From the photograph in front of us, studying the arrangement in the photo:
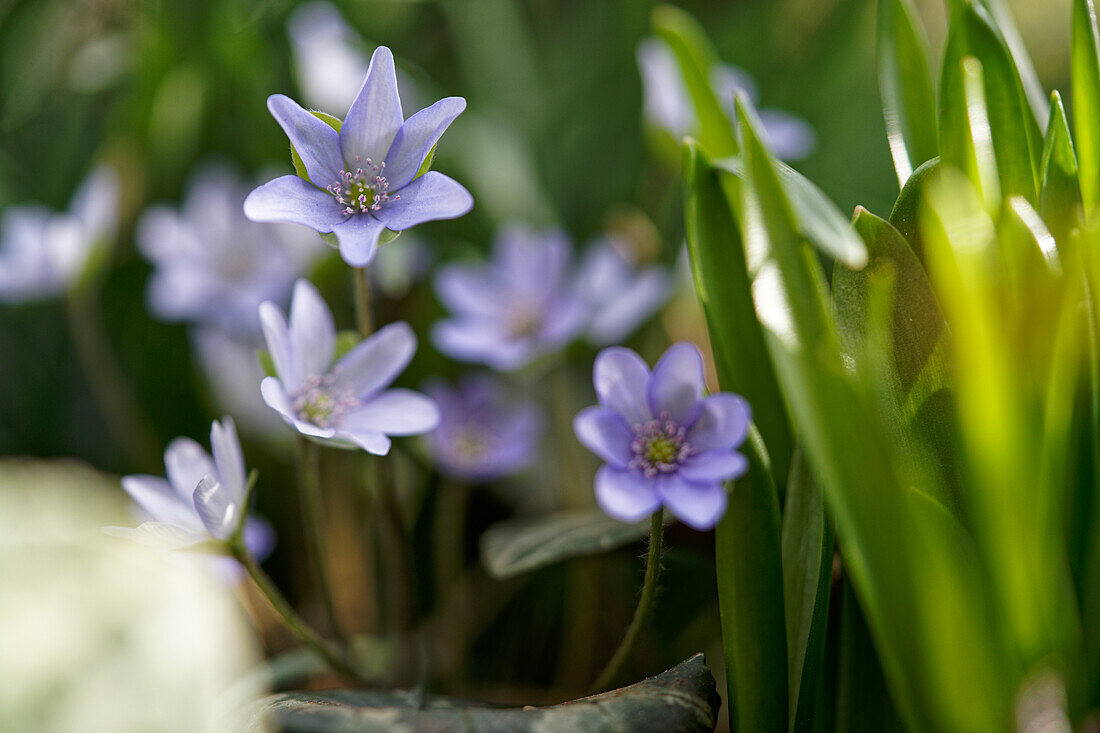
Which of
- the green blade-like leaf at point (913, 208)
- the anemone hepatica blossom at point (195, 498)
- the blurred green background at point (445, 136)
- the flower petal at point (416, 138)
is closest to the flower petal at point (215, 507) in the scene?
the anemone hepatica blossom at point (195, 498)

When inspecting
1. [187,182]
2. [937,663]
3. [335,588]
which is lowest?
[335,588]

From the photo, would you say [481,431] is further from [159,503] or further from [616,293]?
[159,503]

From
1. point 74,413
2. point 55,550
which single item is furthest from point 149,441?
point 55,550

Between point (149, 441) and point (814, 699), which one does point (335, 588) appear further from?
point (814, 699)

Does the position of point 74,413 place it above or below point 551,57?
below

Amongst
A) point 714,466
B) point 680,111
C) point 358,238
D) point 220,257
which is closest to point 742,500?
point 714,466

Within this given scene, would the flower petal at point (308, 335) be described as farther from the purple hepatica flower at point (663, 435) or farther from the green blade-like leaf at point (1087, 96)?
the green blade-like leaf at point (1087, 96)
